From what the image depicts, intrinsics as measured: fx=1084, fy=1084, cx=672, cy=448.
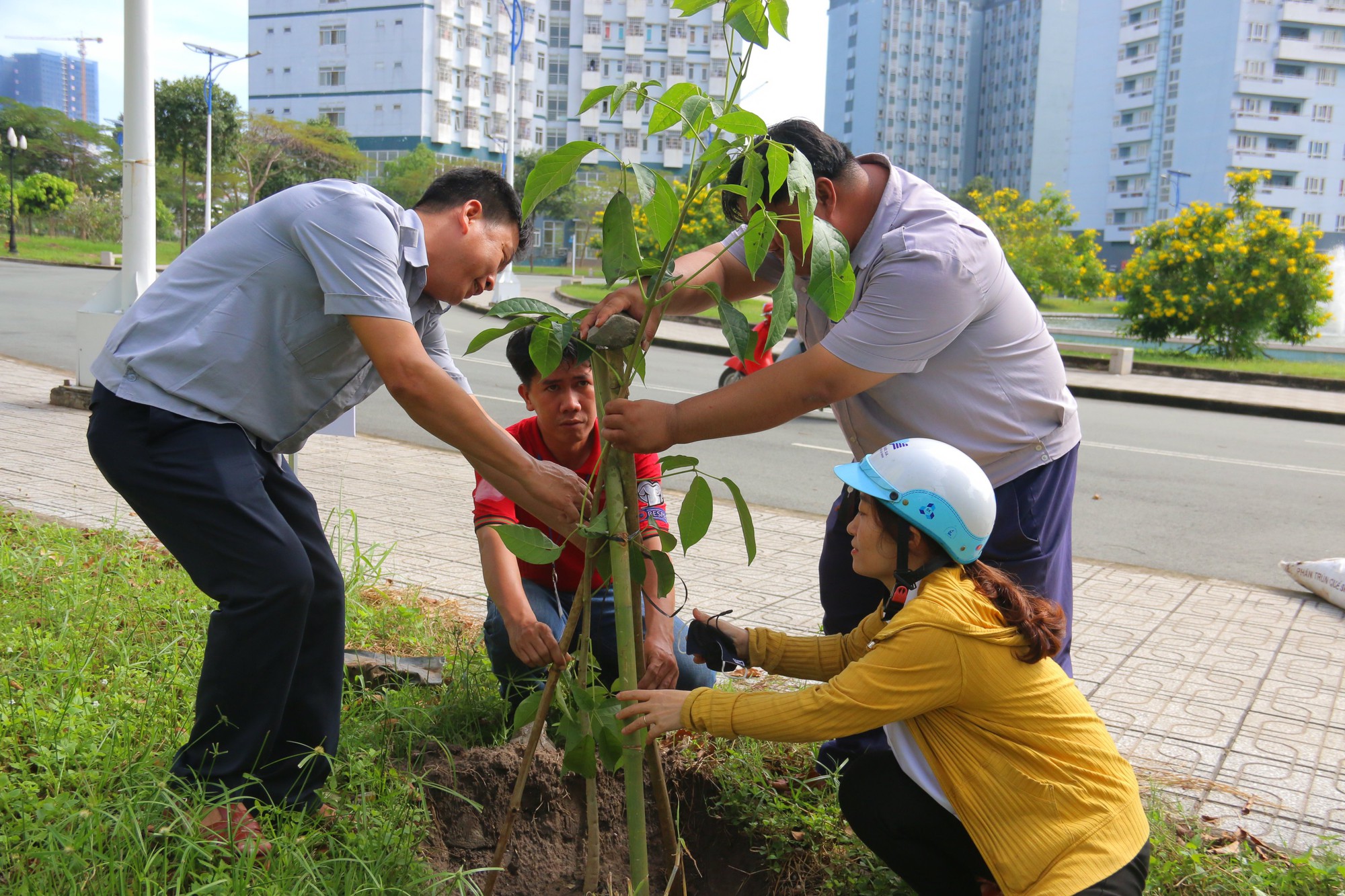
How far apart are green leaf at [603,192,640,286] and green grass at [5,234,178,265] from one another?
107 ft

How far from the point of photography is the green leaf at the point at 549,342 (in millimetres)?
1995

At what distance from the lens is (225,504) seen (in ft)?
7.48

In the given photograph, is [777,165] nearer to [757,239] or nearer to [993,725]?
[757,239]

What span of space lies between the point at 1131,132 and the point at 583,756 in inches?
3196

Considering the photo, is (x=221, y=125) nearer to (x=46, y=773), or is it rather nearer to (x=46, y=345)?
(x=46, y=345)

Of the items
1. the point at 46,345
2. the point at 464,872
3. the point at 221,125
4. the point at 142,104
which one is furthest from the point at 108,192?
the point at 464,872

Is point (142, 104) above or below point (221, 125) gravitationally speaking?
below

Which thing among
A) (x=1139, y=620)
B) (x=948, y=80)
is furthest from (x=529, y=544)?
(x=948, y=80)

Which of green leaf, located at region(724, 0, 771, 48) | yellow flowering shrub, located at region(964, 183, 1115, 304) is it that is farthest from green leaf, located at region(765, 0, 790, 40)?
yellow flowering shrub, located at region(964, 183, 1115, 304)

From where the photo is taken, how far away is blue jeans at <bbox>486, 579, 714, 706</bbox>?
3109 mm

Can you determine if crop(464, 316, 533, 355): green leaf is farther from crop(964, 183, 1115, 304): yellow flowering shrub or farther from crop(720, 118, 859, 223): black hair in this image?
crop(964, 183, 1115, 304): yellow flowering shrub

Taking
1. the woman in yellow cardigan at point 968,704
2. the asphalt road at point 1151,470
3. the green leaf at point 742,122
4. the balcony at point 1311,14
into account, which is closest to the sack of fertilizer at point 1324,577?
the asphalt road at point 1151,470

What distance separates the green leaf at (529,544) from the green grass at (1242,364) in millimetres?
17031

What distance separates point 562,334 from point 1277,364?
19.0 m
